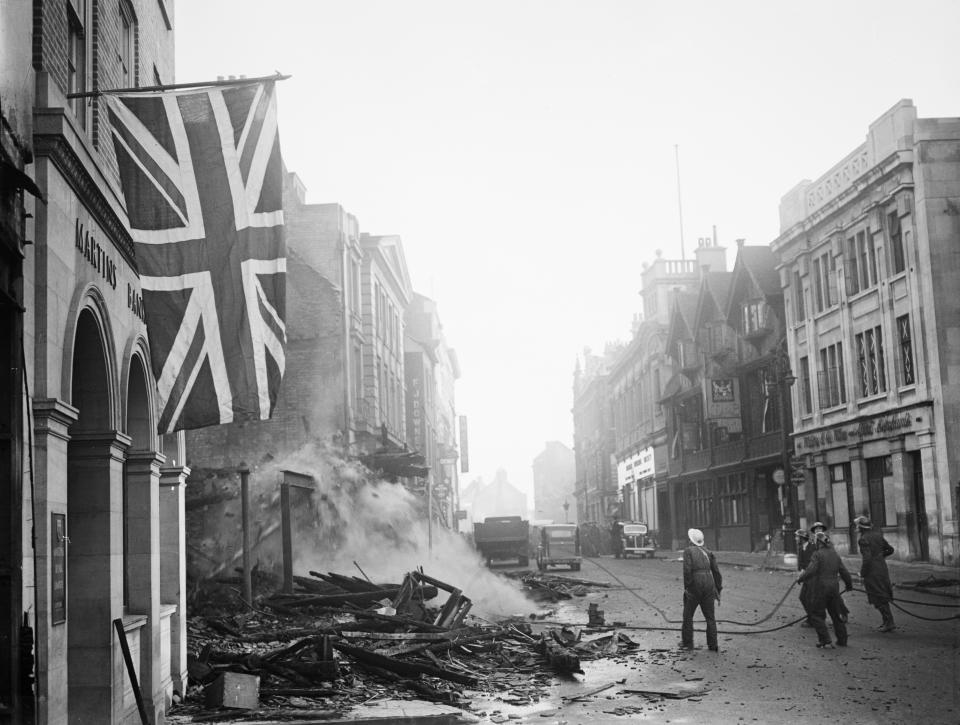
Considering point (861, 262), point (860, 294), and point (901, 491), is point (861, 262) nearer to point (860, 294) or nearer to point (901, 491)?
point (860, 294)

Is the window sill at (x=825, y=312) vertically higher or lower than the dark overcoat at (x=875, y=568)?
higher

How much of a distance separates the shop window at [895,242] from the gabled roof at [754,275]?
10713 millimetres

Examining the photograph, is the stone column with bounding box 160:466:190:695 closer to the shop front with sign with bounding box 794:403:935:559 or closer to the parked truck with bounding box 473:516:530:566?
the shop front with sign with bounding box 794:403:935:559

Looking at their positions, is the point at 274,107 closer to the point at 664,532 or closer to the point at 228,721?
the point at 228,721

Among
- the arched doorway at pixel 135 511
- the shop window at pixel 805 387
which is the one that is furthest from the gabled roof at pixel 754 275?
the arched doorway at pixel 135 511

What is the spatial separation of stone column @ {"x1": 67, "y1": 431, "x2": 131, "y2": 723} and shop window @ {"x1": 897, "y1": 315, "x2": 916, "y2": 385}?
2743cm

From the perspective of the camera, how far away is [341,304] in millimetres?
38875

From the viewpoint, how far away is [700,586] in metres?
15.5

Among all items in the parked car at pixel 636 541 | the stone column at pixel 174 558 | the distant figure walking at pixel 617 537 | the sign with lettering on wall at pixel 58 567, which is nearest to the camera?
the sign with lettering on wall at pixel 58 567

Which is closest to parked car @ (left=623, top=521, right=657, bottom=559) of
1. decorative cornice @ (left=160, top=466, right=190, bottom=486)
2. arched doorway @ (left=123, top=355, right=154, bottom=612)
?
decorative cornice @ (left=160, top=466, right=190, bottom=486)

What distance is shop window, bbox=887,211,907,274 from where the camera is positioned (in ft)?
106

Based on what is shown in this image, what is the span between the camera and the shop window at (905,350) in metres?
31.8

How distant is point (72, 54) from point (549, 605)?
18.3m

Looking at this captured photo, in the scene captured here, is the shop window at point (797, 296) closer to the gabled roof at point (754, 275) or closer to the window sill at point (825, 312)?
the window sill at point (825, 312)
